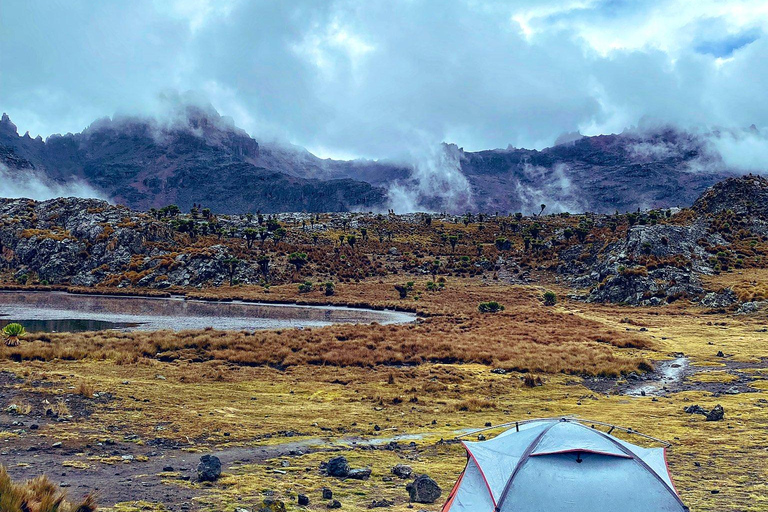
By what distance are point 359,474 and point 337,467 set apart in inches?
23.6

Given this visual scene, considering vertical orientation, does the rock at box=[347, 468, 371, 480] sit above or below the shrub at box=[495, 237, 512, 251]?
below

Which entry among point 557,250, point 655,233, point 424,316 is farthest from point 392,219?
point 424,316

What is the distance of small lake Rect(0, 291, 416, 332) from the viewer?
47.2m

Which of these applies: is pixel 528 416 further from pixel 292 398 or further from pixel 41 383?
pixel 41 383

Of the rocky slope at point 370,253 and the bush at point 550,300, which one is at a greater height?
the rocky slope at point 370,253

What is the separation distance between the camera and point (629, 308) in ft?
209

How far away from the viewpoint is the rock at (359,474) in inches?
497

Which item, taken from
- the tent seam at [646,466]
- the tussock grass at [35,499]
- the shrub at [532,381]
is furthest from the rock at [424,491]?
the shrub at [532,381]

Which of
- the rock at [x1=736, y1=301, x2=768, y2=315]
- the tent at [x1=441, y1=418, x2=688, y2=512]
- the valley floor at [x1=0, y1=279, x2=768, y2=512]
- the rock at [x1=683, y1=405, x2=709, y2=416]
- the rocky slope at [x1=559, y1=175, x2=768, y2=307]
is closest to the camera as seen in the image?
the tent at [x1=441, y1=418, x2=688, y2=512]

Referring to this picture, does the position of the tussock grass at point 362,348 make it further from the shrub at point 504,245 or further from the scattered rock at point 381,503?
the shrub at point 504,245

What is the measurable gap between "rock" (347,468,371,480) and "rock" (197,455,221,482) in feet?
10.5

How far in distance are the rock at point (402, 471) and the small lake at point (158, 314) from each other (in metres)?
34.7

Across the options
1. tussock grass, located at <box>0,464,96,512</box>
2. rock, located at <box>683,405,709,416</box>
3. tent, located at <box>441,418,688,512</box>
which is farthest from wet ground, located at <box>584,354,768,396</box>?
tussock grass, located at <box>0,464,96,512</box>

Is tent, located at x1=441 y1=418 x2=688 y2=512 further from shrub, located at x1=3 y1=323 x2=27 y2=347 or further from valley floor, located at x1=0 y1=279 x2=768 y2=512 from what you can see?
shrub, located at x1=3 y1=323 x2=27 y2=347
